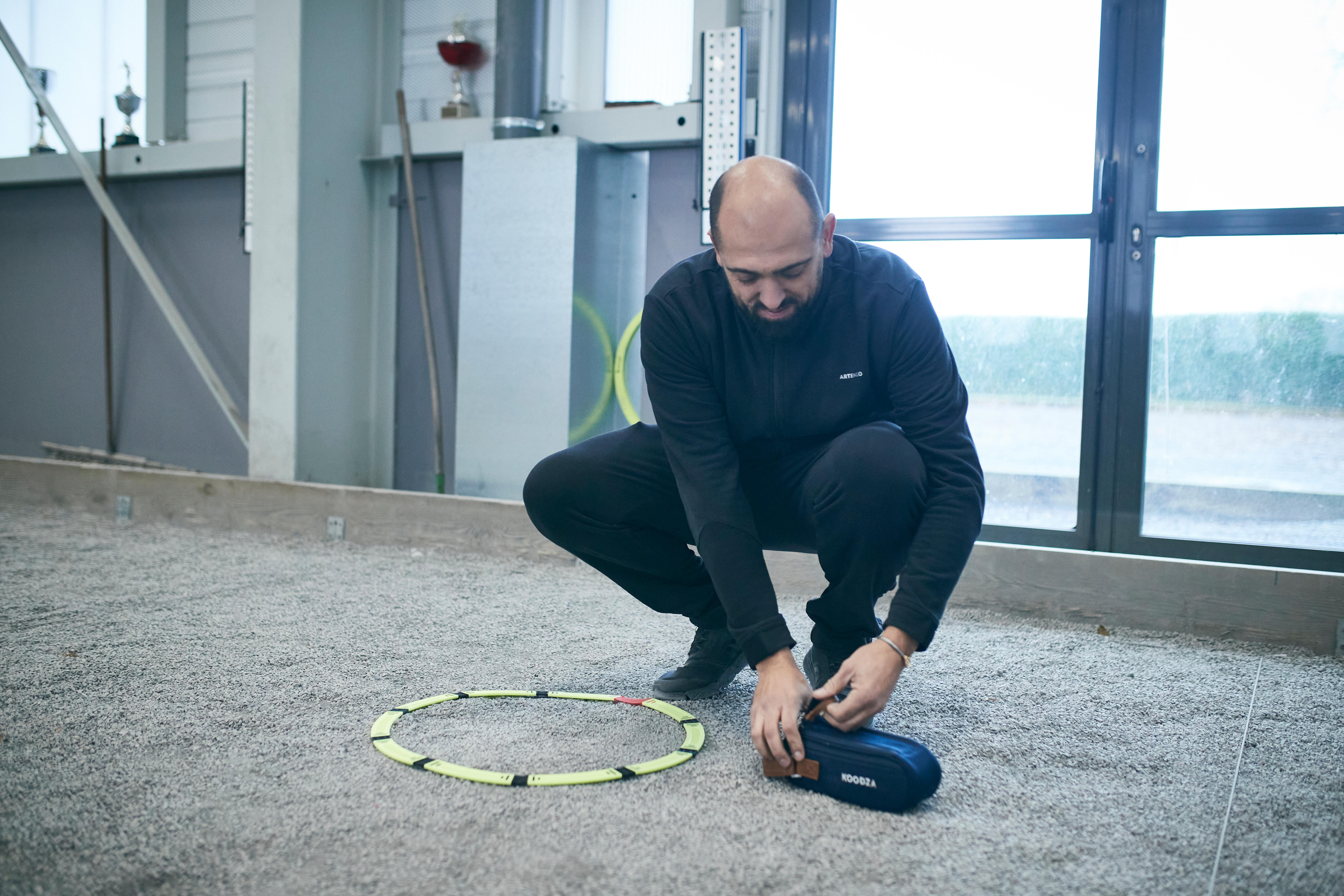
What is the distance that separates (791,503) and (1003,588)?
41.3 inches

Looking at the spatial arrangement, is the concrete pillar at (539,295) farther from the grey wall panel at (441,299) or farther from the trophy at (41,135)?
the trophy at (41,135)

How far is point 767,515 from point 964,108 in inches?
79.3

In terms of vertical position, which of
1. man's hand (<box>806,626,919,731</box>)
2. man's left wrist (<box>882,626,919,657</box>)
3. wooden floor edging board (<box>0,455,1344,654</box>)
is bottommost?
wooden floor edging board (<box>0,455,1344,654</box>)

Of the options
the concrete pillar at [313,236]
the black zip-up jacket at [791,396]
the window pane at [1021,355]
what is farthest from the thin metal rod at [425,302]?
the black zip-up jacket at [791,396]

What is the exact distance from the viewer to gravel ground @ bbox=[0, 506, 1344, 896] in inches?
39.8

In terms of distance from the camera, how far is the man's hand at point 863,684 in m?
1.17

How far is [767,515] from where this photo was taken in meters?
1.60

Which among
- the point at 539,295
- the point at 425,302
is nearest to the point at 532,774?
the point at 539,295

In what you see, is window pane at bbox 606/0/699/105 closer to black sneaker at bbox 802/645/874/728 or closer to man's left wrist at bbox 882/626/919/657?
black sneaker at bbox 802/645/874/728

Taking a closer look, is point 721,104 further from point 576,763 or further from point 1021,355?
point 576,763

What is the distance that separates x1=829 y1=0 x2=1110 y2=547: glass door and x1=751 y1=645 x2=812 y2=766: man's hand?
1.90 meters

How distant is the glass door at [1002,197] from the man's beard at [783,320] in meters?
1.57

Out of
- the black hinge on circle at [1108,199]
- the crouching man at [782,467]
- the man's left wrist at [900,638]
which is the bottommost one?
the man's left wrist at [900,638]

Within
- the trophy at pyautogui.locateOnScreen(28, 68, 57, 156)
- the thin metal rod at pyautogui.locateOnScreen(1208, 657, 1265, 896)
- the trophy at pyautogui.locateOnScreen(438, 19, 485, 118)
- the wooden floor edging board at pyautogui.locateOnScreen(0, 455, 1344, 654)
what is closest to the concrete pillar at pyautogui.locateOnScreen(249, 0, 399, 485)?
the wooden floor edging board at pyautogui.locateOnScreen(0, 455, 1344, 654)
